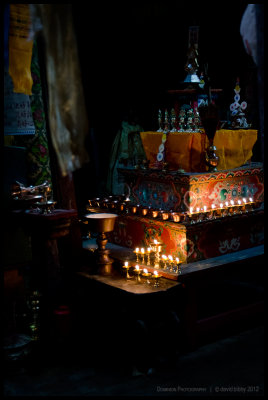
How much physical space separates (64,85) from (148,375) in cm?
327

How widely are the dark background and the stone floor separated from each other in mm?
4710

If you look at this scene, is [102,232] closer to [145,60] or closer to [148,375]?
[148,375]

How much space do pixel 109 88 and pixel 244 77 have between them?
248 cm

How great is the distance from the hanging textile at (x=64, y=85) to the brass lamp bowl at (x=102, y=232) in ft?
7.57

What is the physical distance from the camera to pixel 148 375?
578cm

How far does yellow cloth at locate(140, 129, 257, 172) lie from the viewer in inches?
289

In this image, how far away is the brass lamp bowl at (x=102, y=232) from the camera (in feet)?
22.0

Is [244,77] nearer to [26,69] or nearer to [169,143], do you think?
[169,143]

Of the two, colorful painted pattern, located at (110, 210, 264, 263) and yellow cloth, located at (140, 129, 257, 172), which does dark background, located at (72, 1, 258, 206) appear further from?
colorful painted pattern, located at (110, 210, 264, 263)


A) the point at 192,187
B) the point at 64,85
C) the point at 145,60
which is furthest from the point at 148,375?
the point at 145,60

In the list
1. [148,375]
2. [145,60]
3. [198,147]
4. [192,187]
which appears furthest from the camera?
[145,60]

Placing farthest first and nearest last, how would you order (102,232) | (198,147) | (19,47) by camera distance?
(198,147) < (102,232) < (19,47)

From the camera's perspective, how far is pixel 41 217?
586cm

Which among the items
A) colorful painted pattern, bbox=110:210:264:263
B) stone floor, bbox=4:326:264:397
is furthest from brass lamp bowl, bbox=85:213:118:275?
stone floor, bbox=4:326:264:397
